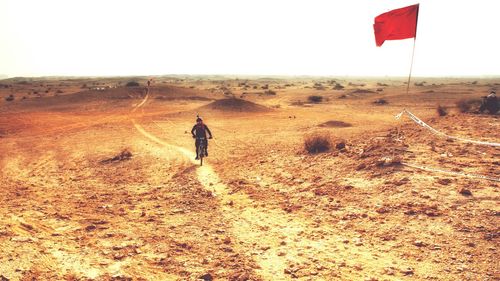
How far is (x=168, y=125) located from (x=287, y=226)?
1773 cm

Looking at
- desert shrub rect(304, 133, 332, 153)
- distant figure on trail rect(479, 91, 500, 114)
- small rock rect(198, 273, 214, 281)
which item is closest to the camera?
small rock rect(198, 273, 214, 281)

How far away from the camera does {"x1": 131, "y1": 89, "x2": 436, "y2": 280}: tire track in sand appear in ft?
19.6

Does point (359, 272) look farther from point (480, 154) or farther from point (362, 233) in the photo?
point (480, 154)

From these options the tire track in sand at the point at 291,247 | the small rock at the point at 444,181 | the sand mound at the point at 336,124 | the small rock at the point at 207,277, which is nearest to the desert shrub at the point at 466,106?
the sand mound at the point at 336,124

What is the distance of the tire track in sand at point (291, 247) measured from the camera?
5984 mm

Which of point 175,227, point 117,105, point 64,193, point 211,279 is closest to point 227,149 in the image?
point 64,193

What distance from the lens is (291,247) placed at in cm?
685

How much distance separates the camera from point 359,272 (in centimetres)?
588

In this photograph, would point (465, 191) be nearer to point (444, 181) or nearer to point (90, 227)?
point (444, 181)

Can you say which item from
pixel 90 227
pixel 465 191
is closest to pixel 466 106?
pixel 465 191
